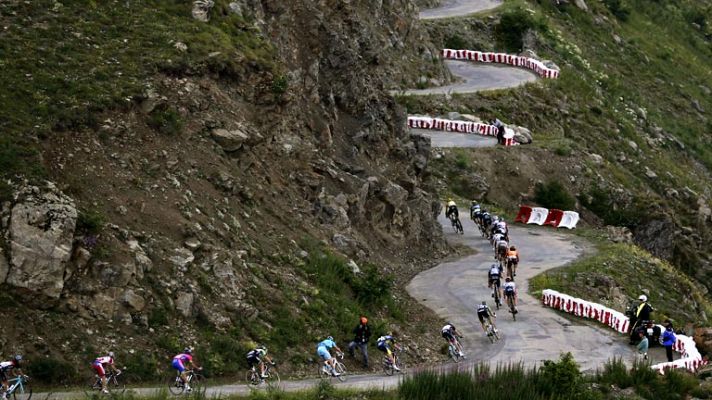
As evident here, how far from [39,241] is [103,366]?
3.78 meters

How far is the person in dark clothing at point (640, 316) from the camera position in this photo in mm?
37000

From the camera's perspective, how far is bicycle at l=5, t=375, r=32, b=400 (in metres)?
25.0

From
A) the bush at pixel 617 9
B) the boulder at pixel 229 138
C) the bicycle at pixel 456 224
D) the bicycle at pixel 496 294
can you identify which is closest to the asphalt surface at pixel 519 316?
the bicycle at pixel 496 294

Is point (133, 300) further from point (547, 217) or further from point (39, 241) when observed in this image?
point (547, 217)

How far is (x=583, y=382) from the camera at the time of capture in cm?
3061

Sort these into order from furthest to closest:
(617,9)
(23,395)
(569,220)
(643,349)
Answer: (617,9) < (569,220) < (643,349) < (23,395)

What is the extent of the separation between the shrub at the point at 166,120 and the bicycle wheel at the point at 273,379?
864 centimetres

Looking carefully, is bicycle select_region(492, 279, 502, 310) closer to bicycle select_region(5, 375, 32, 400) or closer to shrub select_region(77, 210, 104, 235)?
shrub select_region(77, 210, 104, 235)

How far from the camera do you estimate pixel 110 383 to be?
87.7 feet

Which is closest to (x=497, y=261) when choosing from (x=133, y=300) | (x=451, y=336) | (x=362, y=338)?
(x=451, y=336)

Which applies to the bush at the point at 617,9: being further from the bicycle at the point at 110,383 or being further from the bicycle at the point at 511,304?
the bicycle at the point at 110,383

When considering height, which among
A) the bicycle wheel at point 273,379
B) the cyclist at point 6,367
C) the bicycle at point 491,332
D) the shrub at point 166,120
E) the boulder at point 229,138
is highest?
the shrub at point 166,120

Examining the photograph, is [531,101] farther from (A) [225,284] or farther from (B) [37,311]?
(B) [37,311]

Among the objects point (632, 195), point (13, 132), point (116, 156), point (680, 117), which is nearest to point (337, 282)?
point (116, 156)
